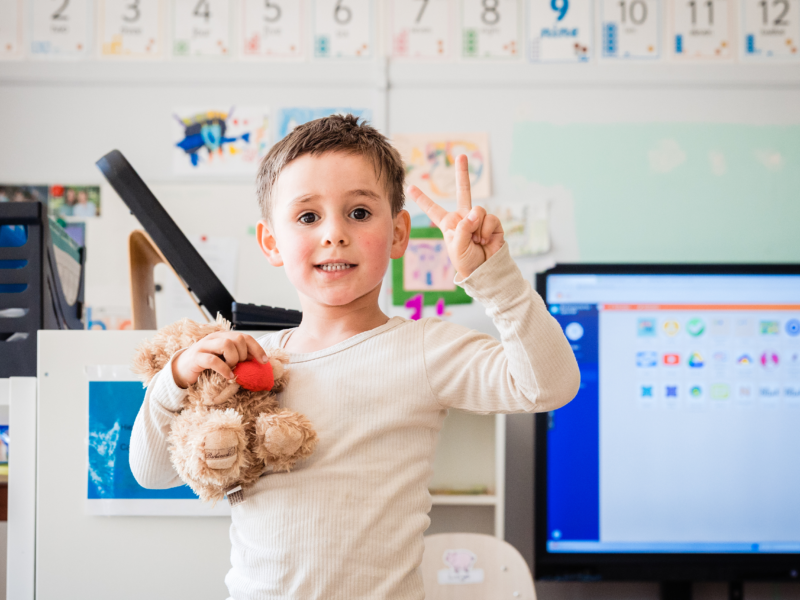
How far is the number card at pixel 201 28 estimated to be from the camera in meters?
1.40

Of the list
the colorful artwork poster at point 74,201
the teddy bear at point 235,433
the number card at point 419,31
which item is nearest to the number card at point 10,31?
the colorful artwork poster at point 74,201

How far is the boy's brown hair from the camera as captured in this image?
70 cm

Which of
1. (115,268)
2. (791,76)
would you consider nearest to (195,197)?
(115,268)

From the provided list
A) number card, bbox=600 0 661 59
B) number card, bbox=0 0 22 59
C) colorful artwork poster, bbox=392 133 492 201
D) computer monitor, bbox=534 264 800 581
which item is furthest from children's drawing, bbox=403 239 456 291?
number card, bbox=0 0 22 59

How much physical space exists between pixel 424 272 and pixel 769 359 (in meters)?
0.75

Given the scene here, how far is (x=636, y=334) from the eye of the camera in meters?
1.18

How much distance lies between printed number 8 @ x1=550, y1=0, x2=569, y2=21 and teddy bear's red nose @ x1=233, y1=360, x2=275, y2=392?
1.21m

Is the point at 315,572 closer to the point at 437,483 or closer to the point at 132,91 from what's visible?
the point at 437,483

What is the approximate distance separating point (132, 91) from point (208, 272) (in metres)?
0.77

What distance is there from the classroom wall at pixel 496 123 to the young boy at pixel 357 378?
0.71m

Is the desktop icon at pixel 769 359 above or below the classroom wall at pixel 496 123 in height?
below

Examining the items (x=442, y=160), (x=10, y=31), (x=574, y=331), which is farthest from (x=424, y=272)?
(x=10, y=31)

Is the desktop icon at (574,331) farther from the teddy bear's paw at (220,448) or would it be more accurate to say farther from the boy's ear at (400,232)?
the teddy bear's paw at (220,448)

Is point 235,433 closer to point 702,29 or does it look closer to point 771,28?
point 702,29
